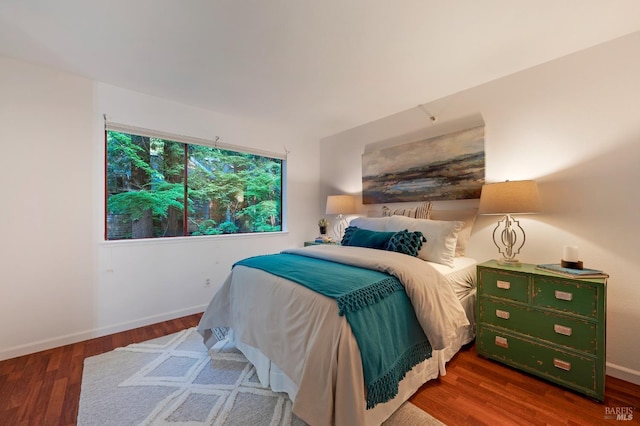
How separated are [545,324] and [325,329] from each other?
1.64 m

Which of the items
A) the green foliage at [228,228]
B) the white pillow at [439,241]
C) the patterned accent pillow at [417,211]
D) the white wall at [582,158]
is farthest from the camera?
the green foliage at [228,228]

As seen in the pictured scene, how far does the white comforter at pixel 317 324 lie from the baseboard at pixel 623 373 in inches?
45.9

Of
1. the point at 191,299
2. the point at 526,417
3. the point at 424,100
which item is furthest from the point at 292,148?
the point at 526,417

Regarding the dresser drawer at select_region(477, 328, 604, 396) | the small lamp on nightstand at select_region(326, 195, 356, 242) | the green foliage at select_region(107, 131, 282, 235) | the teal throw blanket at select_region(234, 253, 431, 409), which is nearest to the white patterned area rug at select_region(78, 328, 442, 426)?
the teal throw blanket at select_region(234, 253, 431, 409)

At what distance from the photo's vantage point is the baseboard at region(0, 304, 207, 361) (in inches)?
83.0

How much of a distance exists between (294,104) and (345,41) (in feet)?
3.92

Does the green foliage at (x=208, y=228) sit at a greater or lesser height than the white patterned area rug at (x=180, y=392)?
greater

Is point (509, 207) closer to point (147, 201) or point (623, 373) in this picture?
point (623, 373)

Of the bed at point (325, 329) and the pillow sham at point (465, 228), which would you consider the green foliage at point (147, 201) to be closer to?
the bed at point (325, 329)

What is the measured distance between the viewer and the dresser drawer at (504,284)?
1875mm

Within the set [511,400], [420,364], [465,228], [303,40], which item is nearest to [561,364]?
[511,400]

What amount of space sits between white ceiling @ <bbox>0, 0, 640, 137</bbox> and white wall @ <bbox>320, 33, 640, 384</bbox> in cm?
19

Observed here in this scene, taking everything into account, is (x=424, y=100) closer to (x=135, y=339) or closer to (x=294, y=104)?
(x=294, y=104)

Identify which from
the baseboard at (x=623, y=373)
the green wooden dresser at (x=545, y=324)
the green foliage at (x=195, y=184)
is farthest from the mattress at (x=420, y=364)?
the green foliage at (x=195, y=184)
